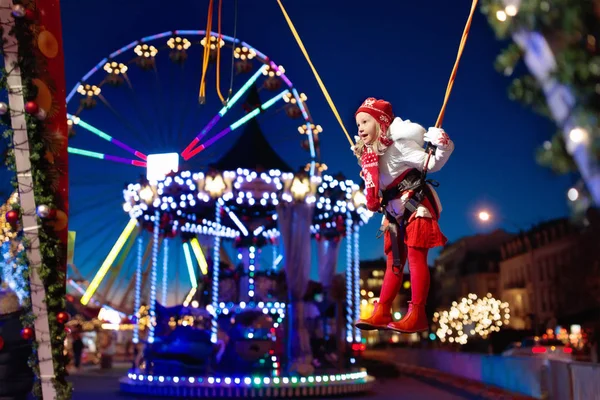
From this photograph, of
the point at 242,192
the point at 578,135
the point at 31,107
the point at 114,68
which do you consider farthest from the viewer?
the point at 114,68

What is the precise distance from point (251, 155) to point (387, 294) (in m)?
15.6

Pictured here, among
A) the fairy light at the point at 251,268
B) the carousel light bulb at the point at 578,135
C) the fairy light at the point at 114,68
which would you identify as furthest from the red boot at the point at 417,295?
the fairy light at the point at 114,68

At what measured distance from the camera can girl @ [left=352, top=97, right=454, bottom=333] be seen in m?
3.10

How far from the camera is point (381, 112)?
3.32m

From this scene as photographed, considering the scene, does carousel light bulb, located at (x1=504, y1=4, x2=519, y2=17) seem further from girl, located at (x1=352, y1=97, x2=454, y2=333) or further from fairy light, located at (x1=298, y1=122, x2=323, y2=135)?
fairy light, located at (x1=298, y1=122, x2=323, y2=135)

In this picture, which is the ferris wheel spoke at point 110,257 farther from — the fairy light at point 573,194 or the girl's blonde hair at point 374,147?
the fairy light at point 573,194

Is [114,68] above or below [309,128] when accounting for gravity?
above

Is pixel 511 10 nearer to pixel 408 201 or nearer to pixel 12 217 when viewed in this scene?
pixel 408 201

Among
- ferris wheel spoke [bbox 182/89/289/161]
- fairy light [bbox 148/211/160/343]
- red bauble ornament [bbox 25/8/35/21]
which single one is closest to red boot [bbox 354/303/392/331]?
red bauble ornament [bbox 25/8/35/21]

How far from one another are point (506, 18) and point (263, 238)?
1802cm

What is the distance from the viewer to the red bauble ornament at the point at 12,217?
15.2ft

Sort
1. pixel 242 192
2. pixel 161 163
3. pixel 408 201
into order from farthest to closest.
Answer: pixel 161 163 < pixel 242 192 < pixel 408 201

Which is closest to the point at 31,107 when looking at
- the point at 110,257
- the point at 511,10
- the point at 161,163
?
the point at 511,10

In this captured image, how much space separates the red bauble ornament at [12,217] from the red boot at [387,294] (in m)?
2.66
